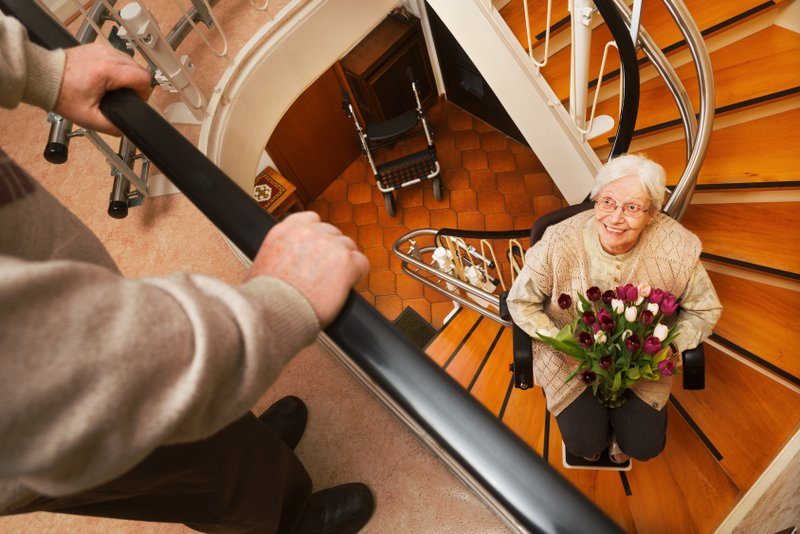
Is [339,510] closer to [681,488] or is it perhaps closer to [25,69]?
[25,69]

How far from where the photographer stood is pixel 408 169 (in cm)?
587

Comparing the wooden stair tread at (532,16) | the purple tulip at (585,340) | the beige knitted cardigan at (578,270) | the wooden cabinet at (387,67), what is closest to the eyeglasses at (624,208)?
the beige knitted cardigan at (578,270)

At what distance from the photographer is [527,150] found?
620 centimetres

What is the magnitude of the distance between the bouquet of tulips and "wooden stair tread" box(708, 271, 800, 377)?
766mm

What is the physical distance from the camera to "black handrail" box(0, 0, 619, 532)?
527 mm

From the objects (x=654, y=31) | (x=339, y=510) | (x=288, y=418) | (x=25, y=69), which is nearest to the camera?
(x=25, y=69)

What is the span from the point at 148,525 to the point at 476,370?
7.66ft

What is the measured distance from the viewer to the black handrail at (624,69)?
2.04 metres

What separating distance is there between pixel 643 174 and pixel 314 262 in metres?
1.86

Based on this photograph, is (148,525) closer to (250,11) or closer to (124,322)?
(124,322)

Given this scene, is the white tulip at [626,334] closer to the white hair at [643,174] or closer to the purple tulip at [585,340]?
the purple tulip at [585,340]

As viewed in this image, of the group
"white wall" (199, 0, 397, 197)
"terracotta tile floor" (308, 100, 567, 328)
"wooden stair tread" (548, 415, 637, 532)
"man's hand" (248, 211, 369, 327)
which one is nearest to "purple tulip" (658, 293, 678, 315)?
"wooden stair tread" (548, 415, 637, 532)

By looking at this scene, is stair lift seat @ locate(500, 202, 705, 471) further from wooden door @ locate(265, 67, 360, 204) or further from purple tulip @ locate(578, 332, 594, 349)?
wooden door @ locate(265, 67, 360, 204)

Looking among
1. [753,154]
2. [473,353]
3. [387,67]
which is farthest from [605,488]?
[387,67]
